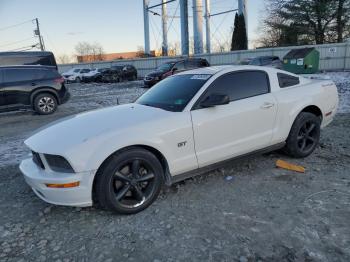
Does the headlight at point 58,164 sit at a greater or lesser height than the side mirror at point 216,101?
lesser

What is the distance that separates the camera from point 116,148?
3.46 metres

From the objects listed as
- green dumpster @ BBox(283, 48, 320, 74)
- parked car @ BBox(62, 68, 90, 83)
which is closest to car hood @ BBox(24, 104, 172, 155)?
green dumpster @ BBox(283, 48, 320, 74)

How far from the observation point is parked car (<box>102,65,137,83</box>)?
27828 mm

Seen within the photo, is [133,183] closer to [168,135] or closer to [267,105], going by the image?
[168,135]

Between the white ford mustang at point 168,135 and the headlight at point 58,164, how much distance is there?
0.01m

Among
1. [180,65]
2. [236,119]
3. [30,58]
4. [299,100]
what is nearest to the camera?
[236,119]

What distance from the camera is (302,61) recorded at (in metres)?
21.1

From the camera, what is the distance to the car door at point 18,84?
1039 centimetres

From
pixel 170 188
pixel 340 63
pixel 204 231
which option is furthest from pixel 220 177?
pixel 340 63

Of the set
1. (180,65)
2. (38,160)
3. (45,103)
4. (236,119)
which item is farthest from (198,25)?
(38,160)

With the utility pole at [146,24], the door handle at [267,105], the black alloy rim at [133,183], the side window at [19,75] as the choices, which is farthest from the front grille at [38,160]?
the utility pole at [146,24]

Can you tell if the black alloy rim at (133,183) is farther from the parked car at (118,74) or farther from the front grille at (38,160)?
the parked car at (118,74)

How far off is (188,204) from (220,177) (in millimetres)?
909

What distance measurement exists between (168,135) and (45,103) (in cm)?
862
